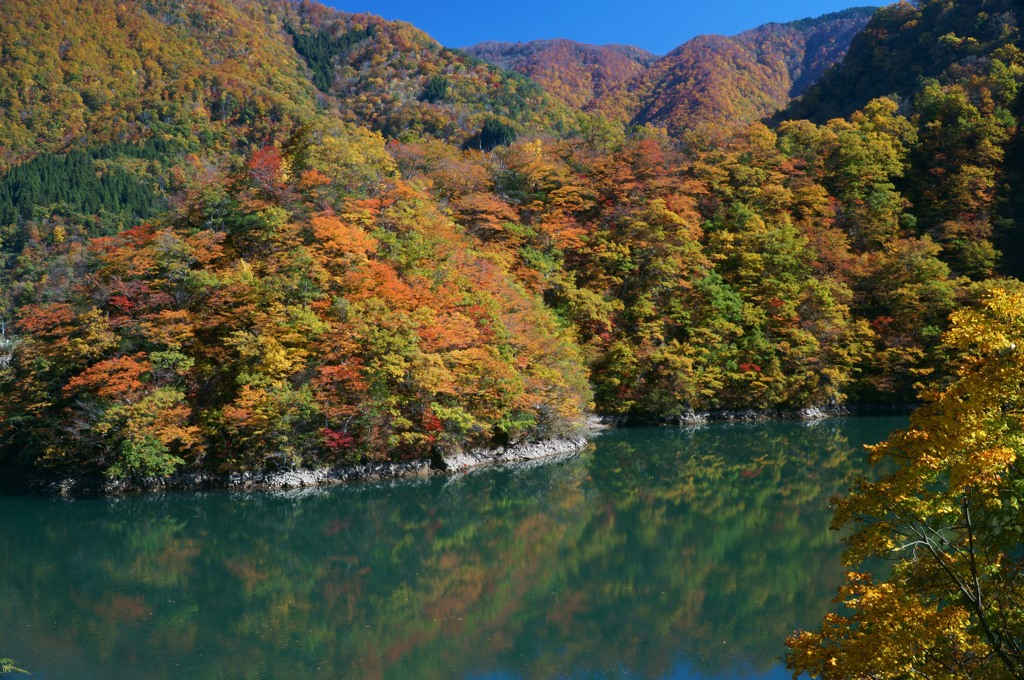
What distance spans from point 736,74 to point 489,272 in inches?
2787

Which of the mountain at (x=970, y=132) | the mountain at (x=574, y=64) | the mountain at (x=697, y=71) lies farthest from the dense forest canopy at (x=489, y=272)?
the mountain at (x=574, y=64)

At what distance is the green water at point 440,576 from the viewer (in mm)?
9781

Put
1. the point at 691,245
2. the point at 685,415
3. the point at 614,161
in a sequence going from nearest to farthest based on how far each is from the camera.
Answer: the point at 685,415 < the point at 691,245 < the point at 614,161

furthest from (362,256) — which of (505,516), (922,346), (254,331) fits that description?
(922,346)

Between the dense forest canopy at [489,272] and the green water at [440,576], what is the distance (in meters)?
2.33

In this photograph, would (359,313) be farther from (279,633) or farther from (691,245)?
(691,245)

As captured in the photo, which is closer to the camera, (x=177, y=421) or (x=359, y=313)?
(x=177, y=421)

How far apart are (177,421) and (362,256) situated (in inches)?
262

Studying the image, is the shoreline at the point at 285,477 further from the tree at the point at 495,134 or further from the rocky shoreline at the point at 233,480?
the tree at the point at 495,134

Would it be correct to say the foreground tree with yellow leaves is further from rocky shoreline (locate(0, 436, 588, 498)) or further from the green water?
rocky shoreline (locate(0, 436, 588, 498))

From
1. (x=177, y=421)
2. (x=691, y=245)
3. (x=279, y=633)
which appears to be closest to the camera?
(x=279, y=633)

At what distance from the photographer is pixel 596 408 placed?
2873 cm

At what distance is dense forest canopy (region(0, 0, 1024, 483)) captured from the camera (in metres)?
19.4

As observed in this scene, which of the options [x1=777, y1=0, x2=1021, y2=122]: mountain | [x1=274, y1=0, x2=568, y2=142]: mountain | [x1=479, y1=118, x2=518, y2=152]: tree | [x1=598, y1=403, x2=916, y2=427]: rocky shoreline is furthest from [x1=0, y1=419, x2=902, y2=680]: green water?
[x1=274, y1=0, x2=568, y2=142]: mountain
